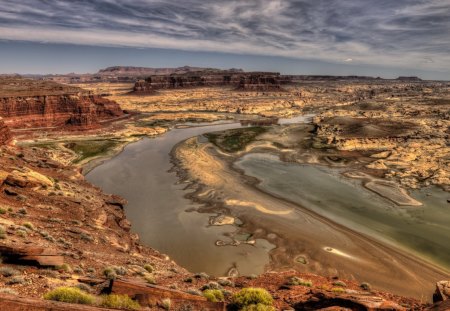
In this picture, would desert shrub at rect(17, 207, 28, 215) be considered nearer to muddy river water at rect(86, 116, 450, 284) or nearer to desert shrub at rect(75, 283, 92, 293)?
muddy river water at rect(86, 116, 450, 284)

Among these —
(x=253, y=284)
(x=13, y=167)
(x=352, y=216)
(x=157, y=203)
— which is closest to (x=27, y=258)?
(x=253, y=284)

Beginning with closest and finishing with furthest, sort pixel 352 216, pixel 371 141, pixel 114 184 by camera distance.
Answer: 1. pixel 352 216
2. pixel 114 184
3. pixel 371 141

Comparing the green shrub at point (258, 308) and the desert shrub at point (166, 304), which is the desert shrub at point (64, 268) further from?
the green shrub at point (258, 308)

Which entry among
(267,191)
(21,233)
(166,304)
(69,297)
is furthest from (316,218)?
(69,297)

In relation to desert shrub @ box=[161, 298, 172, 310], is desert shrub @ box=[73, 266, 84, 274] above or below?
below

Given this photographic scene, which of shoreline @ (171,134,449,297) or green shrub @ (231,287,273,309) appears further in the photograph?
shoreline @ (171,134,449,297)

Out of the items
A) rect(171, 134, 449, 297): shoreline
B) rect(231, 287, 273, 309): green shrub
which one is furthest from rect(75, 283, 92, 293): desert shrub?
rect(171, 134, 449, 297): shoreline

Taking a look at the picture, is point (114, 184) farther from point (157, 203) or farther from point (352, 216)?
point (352, 216)
